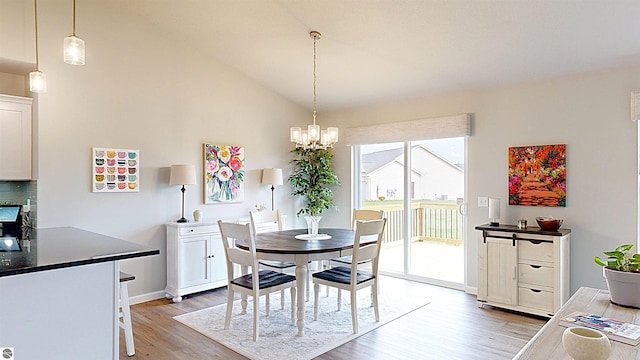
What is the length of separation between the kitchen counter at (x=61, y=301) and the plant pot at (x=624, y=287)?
90.3 inches

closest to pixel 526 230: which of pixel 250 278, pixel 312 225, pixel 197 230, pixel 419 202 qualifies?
pixel 419 202

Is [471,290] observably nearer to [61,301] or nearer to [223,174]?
[223,174]

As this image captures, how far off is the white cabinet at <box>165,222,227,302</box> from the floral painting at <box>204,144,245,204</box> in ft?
1.66

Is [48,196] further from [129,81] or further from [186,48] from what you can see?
[186,48]

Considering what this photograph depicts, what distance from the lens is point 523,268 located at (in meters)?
3.79

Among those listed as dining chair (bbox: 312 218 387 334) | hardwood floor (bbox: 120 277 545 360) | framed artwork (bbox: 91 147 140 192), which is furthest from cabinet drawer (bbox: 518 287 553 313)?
framed artwork (bbox: 91 147 140 192)

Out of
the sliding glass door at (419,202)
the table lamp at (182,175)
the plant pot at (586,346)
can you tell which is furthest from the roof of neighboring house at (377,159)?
the plant pot at (586,346)

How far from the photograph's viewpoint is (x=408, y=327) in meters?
3.47

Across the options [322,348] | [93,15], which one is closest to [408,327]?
[322,348]

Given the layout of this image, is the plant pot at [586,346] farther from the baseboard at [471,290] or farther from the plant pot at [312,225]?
the baseboard at [471,290]

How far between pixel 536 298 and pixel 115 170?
4490mm

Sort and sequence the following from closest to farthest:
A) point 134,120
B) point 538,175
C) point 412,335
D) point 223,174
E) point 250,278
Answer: point 412,335
point 250,278
point 538,175
point 134,120
point 223,174

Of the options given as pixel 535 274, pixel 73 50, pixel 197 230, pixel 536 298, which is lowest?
pixel 536 298

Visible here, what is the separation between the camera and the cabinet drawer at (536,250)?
3.65 meters
